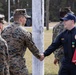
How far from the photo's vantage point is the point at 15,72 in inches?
297

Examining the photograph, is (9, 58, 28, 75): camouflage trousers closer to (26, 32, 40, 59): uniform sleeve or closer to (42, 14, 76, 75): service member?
(26, 32, 40, 59): uniform sleeve

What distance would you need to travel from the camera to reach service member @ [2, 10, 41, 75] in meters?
7.46

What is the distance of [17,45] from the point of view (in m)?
7.46

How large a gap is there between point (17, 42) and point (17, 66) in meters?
0.45

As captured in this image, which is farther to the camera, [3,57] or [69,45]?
[69,45]

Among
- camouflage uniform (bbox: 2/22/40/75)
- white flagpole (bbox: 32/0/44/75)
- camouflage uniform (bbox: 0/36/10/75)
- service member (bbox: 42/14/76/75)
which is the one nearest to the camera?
camouflage uniform (bbox: 0/36/10/75)

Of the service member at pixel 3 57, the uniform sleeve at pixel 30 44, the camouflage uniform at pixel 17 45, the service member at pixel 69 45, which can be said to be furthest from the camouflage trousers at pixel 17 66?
the service member at pixel 3 57

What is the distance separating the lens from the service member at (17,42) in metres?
7.46

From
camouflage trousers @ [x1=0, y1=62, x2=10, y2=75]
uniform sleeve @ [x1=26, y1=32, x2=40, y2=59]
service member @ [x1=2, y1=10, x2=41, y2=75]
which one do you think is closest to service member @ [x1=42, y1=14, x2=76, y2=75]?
uniform sleeve @ [x1=26, y1=32, x2=40, y2=59]

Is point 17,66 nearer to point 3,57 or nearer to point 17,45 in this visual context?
point 17,45

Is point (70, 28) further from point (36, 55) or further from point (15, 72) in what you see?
point (15, 72)

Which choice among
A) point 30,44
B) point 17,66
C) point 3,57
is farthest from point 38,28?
point 3,57

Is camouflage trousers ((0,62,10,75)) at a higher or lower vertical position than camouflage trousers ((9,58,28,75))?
higher

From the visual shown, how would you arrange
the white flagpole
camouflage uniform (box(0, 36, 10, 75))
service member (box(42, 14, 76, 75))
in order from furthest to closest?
the white flagpole
service member (box(42, 14, 76, 75))
camouflage uniform (box(0, 36, 10, 75))
